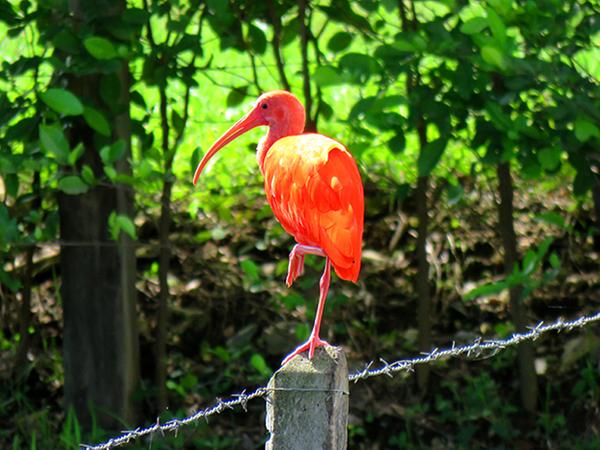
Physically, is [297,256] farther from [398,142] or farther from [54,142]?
[398,142]

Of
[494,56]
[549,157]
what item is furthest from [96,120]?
[549,157]

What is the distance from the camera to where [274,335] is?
5703mm

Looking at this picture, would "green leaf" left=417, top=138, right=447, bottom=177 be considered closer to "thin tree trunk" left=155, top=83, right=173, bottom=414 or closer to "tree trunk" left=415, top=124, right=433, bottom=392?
"tree trunk" left=415, top=124, right=433, bottom=392

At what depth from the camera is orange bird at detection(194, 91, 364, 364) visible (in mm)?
2537

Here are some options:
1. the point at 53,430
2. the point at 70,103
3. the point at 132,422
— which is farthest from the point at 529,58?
the point at 53,430

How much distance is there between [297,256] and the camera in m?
2.66

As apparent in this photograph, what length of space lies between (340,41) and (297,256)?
2.39m

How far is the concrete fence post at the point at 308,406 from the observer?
238 cm

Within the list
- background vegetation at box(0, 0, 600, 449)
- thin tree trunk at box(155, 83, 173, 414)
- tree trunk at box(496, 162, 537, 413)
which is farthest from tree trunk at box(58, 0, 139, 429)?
tree trunk at box(496, 162, 537, 413)

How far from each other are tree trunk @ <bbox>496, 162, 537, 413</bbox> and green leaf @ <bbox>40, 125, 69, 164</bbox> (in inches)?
81.0

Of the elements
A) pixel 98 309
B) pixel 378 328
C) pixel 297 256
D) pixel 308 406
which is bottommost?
pixel 378 328

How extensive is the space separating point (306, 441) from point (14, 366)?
3521 mm

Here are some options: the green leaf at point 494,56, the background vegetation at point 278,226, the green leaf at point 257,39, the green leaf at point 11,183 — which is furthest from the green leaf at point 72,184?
the green leaf at point 494,56

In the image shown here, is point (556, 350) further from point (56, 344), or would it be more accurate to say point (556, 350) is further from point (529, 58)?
point (56, 344)
